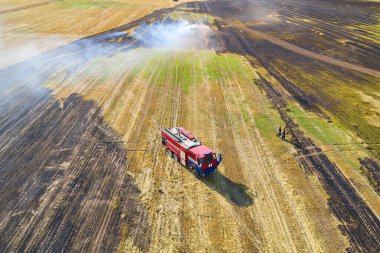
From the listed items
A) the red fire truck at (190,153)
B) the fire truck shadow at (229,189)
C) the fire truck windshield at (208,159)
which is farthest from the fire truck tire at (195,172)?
the fire truck windshield at (208,159)

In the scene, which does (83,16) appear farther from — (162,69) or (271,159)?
(271,159)

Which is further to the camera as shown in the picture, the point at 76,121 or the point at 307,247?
the point at 76,121

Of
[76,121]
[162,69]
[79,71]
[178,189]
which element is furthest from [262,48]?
[178,189]

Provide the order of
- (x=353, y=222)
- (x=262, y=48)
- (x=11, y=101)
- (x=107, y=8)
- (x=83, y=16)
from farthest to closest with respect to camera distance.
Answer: (x=107, y=8) < (x=83, y=16) < (x=262, y=48) < (x=11, y=101) < (x=353, y=222)

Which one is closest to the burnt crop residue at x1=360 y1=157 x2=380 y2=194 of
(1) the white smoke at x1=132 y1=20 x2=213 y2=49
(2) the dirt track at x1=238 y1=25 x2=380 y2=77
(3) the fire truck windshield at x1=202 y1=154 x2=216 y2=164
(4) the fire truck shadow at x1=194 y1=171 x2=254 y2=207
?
(4) the fire truck shadow at x1=194 y1=171 x2=254 y2=207

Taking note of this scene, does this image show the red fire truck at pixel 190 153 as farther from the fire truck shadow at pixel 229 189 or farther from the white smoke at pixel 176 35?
the white smoke at pixel 176 35

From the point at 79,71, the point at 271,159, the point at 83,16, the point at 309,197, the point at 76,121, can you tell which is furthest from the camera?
the point at 83,16
